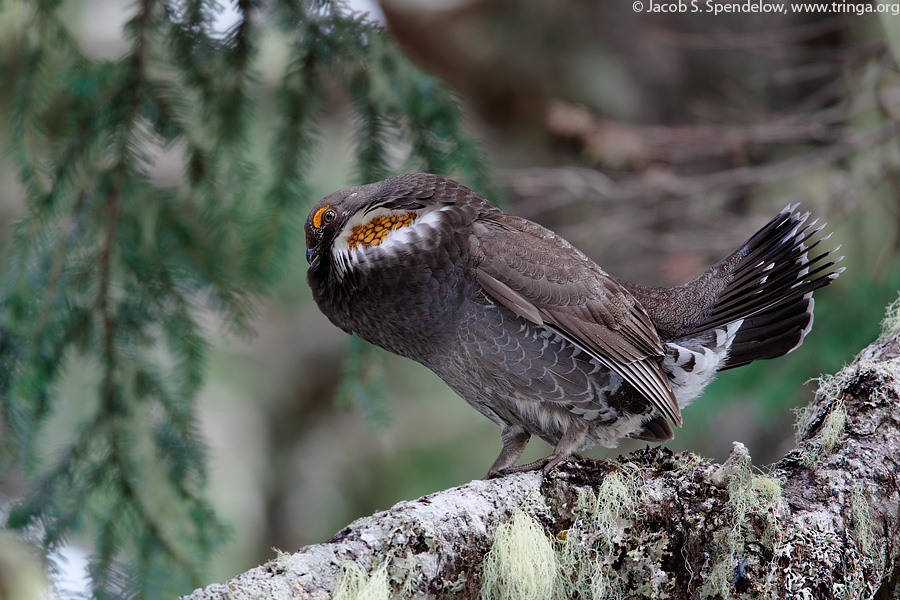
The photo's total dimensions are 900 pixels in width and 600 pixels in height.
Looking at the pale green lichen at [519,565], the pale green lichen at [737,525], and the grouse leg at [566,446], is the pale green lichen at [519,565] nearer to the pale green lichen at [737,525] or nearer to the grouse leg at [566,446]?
the pale green lichen at [737,525]

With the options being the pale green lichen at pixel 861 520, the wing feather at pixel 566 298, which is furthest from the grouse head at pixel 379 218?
the pale green lichen at pixel 861 520

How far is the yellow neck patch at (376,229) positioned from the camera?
2654 mm

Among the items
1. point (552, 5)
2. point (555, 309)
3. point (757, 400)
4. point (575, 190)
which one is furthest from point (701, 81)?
point (555, 309)

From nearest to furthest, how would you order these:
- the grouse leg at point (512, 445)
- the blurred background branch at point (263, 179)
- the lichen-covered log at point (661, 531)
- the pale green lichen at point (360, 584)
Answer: the pale green lichen at point (360, 584), the lichen-covered log at point (661, 531), the blurred background branch at point (263, 179), the grouse leg at point (512, 445)

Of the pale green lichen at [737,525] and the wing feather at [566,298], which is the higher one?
the wing feather at [566,298]

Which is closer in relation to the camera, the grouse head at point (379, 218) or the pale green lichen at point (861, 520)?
the pale green lichen at point (861, 520)

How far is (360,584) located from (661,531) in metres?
0.94

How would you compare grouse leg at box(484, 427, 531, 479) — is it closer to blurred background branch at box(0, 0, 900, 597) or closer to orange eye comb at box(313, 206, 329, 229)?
blurred background branch at box(0, 0, 900, 597)

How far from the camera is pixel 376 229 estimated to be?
105 inches

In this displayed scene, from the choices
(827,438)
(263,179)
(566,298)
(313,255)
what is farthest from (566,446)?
(263,179)

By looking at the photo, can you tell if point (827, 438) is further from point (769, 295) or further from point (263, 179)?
point (263, 179)

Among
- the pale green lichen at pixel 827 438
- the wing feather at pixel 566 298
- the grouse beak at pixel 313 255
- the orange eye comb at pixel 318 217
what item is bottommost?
the pale green lichen at pixel 827 438

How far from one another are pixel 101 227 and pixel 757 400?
11.1ft

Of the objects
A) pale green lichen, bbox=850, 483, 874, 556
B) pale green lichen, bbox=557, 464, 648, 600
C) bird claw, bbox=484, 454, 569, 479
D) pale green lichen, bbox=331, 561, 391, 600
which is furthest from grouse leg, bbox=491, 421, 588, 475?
pale green lichen, bbox=331, 561, 391, 600
